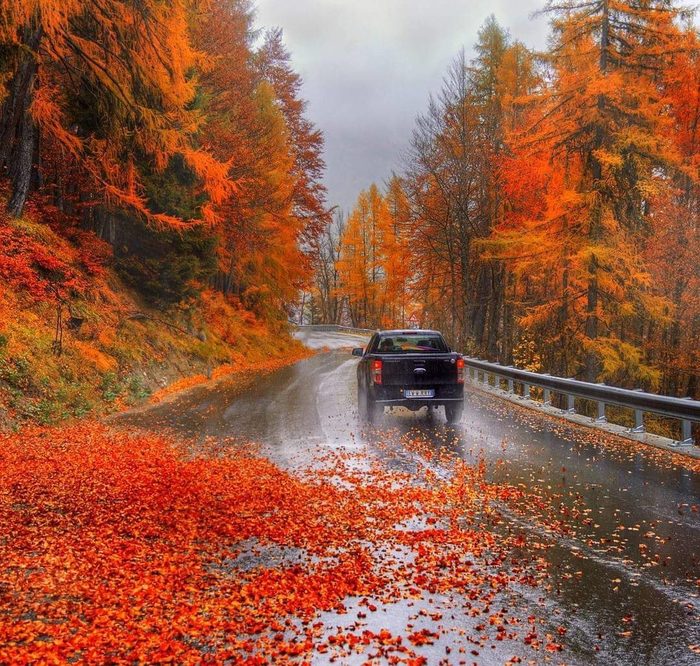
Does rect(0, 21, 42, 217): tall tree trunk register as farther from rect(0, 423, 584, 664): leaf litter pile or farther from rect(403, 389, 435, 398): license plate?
rect(403, 389, 435, 398): license plate

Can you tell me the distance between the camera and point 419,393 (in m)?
11.9

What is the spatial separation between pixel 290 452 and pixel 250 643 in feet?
19.0

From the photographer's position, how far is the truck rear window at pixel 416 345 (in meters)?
12.9

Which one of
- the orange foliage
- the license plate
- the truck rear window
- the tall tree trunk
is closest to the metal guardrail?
the truck rear window

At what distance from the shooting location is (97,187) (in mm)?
15898

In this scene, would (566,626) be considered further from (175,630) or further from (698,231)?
(698,231)

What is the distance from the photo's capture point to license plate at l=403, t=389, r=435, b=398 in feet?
39.1

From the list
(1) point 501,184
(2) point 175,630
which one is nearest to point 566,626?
(2) point 175,630

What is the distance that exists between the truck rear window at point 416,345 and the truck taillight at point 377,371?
838 mm

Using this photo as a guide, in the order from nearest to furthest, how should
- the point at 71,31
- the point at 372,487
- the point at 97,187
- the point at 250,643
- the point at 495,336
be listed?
the point at 250,643 < the point at 372,487 < the point at 71,31 < the point at 97,187 < the point at 495,336

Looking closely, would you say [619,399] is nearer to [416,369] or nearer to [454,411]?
[454,411]

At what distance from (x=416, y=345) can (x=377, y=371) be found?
6.93ft

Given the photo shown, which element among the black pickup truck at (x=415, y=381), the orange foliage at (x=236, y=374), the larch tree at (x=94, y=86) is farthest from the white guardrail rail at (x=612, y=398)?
the larch tree at (x=94, y=86)

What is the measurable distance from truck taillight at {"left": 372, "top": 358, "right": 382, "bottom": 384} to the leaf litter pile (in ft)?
11.6
